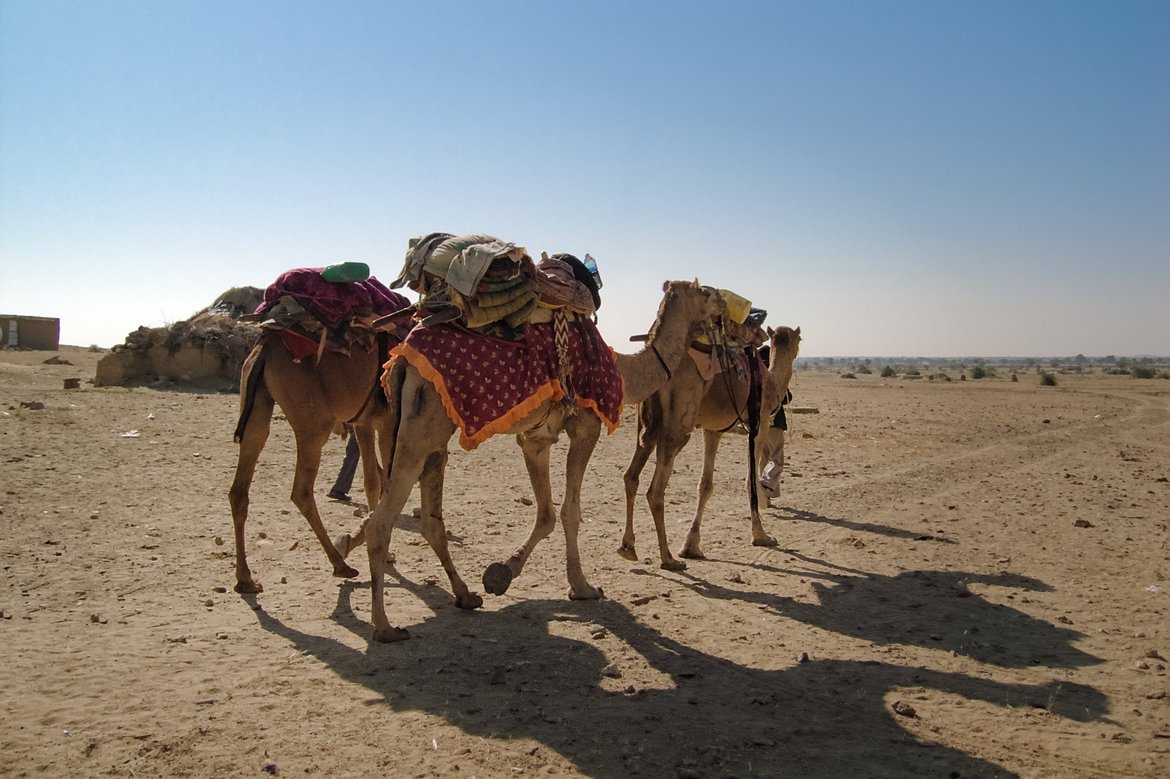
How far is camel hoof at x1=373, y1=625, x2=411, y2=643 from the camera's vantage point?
552 centimetres

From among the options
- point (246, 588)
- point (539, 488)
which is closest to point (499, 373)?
point (539, 488)

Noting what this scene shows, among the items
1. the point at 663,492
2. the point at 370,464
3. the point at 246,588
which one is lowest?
the point at 246,588

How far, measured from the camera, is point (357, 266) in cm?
729

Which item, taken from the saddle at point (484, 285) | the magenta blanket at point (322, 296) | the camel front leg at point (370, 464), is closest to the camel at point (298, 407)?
the magenta blanket at point (322, 296)

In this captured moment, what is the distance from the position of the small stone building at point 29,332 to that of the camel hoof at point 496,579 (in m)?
49.1

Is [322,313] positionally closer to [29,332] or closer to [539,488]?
[539,488]

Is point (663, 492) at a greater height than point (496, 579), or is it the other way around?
point (663, 492)

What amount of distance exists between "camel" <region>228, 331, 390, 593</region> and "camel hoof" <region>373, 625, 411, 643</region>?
1.72 meters

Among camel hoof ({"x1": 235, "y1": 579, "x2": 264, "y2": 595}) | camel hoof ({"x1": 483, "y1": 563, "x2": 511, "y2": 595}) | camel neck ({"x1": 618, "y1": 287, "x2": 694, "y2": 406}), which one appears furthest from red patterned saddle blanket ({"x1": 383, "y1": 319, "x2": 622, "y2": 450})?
camel hoof ({"x1": 235, "y1": 579, "x2": 264, "y2": 595})

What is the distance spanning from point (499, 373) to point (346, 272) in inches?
91.2

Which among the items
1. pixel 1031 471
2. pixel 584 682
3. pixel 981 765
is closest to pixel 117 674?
pixel 584 682

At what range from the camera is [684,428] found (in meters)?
8.49

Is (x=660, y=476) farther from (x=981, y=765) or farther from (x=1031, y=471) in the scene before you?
(x=1031, y=471)

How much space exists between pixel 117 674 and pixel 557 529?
18.1 feet
